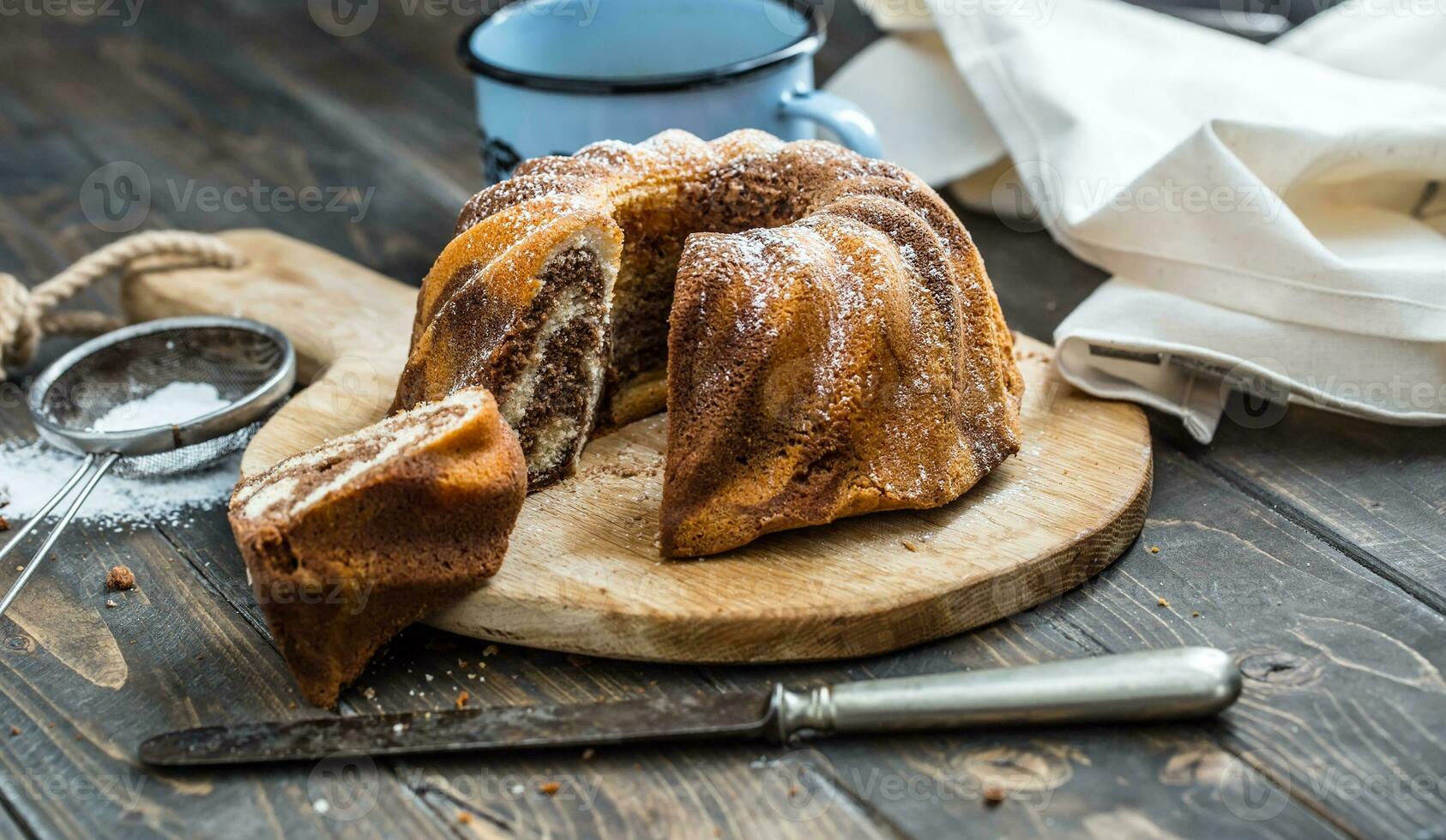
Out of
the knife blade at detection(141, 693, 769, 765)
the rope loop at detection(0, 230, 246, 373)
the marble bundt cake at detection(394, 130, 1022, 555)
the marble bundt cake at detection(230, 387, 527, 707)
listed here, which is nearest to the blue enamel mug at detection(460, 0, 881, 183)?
the marble bundt cake at detection(394, 130, 1022, 555)

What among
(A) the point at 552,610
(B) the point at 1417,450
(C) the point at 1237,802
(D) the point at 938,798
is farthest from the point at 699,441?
(B) the point at 1417,450

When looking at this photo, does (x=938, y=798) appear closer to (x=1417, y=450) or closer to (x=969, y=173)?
(x=1417, y=450)

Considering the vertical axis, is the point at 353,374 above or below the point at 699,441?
below

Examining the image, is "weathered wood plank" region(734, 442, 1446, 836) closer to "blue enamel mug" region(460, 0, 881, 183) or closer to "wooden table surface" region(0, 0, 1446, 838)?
"wooden table surface" region(0, 0, 1446, 838)

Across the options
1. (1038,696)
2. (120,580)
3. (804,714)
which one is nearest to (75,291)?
(120,580)

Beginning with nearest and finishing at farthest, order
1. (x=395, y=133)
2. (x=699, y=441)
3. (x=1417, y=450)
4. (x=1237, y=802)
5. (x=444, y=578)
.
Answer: (x=1237, y=802), (x=444, y=578), (x=699, y=441), (x=1417, y=450), (x=395, y=133)

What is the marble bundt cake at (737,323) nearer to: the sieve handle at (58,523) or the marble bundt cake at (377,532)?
the marble bundt cake at (377,532)

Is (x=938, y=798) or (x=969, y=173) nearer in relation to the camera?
(x=938, y=798)
